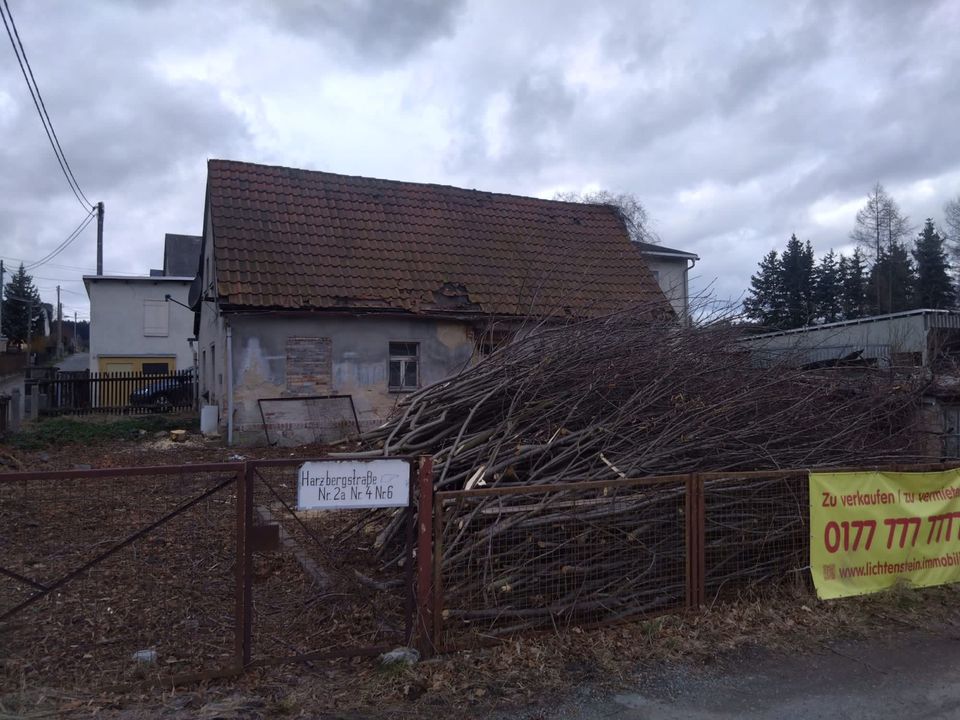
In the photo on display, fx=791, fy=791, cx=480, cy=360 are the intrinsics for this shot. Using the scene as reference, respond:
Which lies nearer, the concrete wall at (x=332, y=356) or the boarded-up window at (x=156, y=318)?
the concrete wall at (x=332, y=356)

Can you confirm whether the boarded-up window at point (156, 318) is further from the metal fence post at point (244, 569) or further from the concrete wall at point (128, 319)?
the metal fence post at point (244, 569)

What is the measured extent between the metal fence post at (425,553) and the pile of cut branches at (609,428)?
0.34 metres

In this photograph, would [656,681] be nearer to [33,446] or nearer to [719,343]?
[719,343]

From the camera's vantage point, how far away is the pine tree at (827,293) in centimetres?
4906

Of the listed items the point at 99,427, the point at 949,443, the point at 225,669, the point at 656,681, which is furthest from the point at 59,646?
the point at 99,427

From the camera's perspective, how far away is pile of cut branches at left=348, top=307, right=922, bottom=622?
5.90m

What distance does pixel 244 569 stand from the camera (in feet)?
16.6

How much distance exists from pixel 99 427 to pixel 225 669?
15.8 m

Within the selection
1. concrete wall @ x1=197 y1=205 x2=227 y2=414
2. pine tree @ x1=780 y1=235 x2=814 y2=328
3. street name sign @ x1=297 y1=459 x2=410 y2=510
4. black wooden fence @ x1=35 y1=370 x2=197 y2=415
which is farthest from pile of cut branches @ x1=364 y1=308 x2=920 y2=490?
pine tree @ x1=780 y1=235 x2=814 y2=328

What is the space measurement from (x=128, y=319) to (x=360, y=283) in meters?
25.0

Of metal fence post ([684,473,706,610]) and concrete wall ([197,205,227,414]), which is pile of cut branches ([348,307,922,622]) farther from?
concrete wall ([197,205,227,414])

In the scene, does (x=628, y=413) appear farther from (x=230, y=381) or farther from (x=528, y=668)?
(x=230, y=381)

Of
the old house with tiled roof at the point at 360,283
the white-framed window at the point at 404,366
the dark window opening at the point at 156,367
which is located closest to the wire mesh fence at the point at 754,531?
the old house with tiled roof at the point at 360,283

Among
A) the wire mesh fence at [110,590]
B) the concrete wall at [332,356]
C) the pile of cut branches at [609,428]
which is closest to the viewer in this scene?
the wire mesh fence at [110,590]
